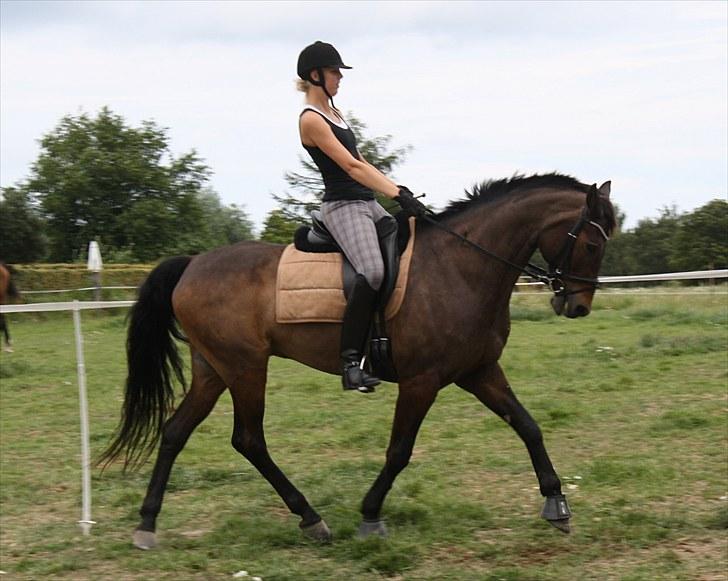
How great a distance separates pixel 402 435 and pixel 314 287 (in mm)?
1092

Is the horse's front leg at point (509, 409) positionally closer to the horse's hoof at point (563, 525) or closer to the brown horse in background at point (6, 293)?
the horse's hoof at point (563, 525)

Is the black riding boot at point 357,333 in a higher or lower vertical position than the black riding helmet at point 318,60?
lower

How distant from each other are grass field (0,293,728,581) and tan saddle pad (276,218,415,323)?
1411 millimetres

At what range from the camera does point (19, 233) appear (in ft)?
128

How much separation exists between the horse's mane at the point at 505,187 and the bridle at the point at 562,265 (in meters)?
0.27

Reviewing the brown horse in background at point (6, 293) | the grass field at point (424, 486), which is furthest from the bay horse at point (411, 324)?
the brown horse in background at point (6, 293)

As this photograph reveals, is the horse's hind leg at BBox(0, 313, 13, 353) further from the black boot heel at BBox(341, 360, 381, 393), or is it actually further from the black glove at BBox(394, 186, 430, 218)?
the black glove at BBox(394, 186, 430, 218)

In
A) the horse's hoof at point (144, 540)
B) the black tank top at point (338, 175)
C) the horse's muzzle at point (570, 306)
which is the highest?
the black tank top at point (338, 175)

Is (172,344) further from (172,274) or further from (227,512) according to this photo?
(227,512)

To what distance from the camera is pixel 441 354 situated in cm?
547

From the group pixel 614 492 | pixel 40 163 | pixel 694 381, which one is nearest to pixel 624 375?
pixel 694 381

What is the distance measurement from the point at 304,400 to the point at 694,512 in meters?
5.70

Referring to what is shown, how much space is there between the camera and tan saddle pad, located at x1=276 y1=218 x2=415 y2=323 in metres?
5.64

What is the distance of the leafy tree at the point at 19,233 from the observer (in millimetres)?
38281
